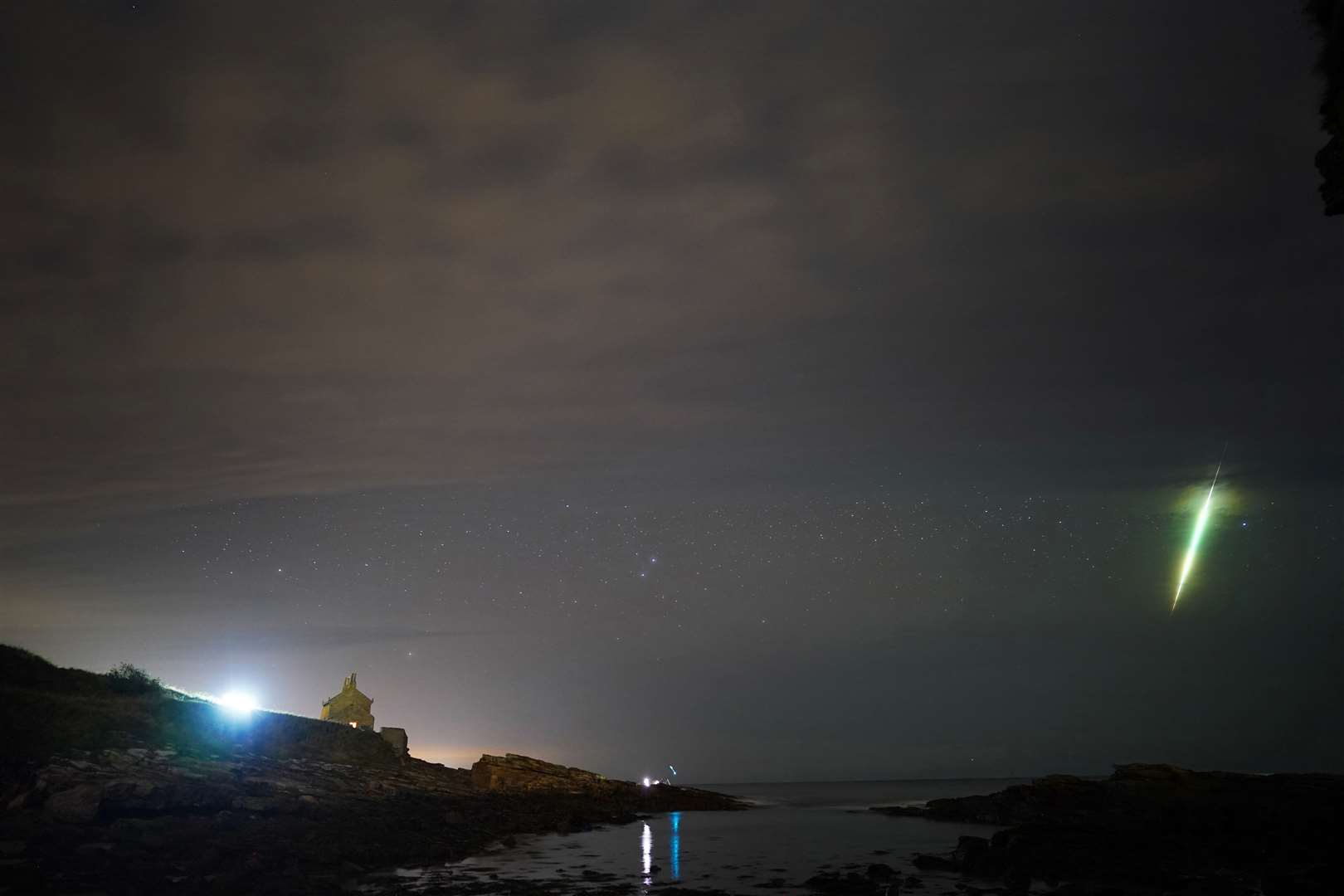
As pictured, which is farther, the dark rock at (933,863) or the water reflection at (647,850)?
the dark rock at (933,863)

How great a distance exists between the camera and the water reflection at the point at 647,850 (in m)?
27.1

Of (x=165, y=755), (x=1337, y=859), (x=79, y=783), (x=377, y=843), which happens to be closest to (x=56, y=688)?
(x=165, y=755)

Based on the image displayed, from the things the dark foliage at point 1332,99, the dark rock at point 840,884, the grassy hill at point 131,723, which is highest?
the dark foliage at point 1332,99

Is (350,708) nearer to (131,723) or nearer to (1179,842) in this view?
(131,723)

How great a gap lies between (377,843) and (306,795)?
9.17 m

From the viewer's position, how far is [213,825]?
84.8ft

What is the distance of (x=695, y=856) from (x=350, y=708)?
52.5 meters

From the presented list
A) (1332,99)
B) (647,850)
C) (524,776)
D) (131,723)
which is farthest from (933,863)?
(524,776)

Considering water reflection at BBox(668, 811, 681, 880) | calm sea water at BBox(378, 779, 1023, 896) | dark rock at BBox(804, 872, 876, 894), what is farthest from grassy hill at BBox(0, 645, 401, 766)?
dark rock at BBox(804, 872, 876, 894)

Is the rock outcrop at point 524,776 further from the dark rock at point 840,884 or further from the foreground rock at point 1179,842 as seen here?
the dark rock at point 840,884

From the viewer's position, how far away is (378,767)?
181 feet

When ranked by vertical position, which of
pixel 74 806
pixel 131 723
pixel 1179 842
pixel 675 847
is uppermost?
pixel 131 723

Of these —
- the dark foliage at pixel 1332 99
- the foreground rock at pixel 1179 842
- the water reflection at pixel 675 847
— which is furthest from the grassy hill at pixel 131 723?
the dark foliage at pixel 1332 99

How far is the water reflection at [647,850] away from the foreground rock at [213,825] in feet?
16.7
